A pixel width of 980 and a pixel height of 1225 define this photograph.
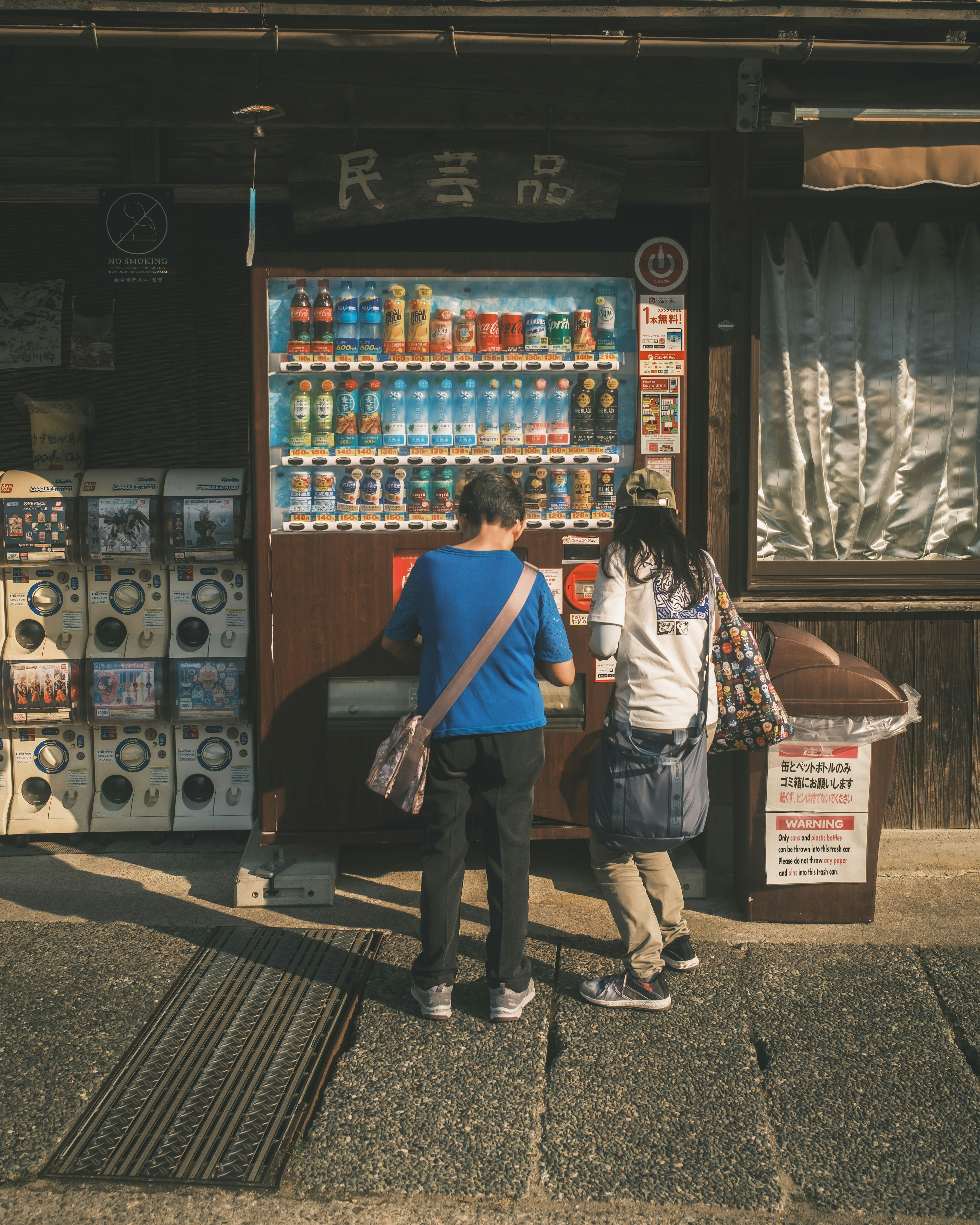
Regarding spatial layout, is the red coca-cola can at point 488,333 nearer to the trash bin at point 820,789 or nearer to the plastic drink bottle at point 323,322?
the plastic drink bottle at point 323,322

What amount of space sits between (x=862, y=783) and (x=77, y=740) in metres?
3.92

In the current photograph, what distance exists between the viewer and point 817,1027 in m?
3.75

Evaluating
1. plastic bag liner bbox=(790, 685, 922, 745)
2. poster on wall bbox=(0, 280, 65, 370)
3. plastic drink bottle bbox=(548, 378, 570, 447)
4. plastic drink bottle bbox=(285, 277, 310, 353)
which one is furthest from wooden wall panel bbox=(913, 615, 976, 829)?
poster on wall bbox=(0, 280, 65, 370)

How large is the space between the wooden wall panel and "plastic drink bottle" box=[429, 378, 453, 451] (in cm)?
264

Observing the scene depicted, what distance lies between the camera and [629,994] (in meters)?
3.88

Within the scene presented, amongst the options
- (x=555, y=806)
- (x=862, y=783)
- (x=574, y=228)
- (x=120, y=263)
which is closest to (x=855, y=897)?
(x=862, y=783)

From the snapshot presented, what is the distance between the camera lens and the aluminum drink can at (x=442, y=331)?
4902mm

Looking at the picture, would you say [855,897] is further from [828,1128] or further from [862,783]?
[828,1128]

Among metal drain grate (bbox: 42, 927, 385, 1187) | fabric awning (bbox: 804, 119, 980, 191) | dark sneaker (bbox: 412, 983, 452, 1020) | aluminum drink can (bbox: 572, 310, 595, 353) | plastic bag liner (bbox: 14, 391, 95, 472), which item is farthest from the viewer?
plastic bag liner (bbox: 14, 391, 95, 472)

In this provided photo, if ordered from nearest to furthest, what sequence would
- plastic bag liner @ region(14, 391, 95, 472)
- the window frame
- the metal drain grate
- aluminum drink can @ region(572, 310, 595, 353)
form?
the metal drain grate, aluminum drink can @ region(572, 310, 595, 353), the window frame, plastic bag liner @ region(14, 391, 95, 472)

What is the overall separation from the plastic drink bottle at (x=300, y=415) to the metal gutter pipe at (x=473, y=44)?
1408 millimetres

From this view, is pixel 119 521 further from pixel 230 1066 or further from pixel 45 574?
pixel 230 1066

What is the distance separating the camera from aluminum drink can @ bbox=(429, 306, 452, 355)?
490cm

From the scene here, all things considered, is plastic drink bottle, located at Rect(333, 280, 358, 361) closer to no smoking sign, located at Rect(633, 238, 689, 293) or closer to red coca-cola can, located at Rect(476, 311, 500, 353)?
red coca-cola can, located at Rect(476, 311, 500, 353)
